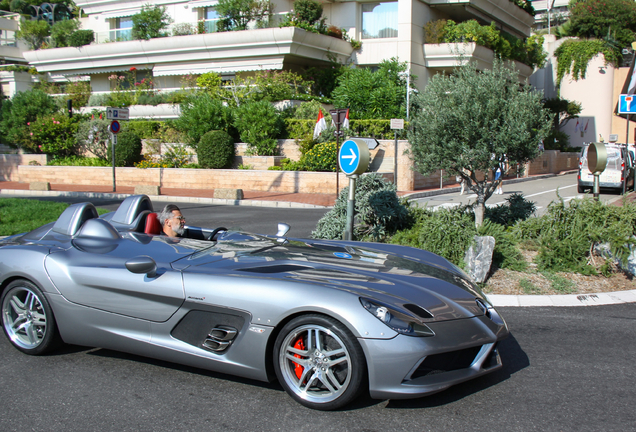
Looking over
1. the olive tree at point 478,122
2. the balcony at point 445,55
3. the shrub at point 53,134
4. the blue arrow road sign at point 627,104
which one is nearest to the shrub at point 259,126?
the balcony at point 445,55

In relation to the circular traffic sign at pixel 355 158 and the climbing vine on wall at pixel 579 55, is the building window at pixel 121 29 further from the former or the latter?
the climbing vine on wall at pixel 579 55

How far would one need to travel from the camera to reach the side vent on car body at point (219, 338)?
355cm

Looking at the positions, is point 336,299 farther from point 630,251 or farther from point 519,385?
point 630,251

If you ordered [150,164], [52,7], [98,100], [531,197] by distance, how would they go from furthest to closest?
[52,7] → [98,100] → [150,164] → [531,197]

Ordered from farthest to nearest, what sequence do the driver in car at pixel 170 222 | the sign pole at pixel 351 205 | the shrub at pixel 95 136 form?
the shrub at pixel 95 136 < the sign pole at pixel 351 205 < the driver in car at pixel 170 222

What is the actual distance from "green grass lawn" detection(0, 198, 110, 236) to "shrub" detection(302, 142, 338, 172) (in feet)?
32.8

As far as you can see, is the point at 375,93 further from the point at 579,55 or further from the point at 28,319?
the point at 579,55

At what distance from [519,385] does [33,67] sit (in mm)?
43583

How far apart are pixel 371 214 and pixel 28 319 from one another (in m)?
5.19

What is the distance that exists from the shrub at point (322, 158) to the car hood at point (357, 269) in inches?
666

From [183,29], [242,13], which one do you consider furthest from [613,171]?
[183,29]

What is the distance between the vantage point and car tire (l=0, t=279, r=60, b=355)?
426 centimetres

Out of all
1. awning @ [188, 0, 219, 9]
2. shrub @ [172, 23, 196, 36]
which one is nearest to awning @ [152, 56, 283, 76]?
shrub @ [172, 23, 196, 36]

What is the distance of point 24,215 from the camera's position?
12281mm
